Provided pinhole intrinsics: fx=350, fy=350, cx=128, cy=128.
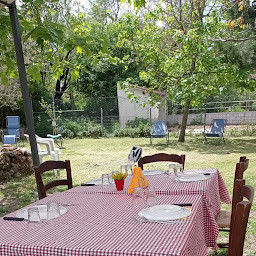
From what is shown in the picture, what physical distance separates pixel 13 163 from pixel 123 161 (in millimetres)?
2504

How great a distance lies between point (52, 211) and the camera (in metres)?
1.70

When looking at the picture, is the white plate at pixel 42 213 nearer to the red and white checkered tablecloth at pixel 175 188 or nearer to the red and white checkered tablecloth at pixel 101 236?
the red and white checkered tablecloth at pixel 101 236

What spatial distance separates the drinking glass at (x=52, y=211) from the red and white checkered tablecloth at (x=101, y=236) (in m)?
0.03

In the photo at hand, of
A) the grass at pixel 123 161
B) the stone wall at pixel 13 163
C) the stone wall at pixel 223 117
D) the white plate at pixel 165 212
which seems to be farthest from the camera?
the stone wall at pixel 223 117

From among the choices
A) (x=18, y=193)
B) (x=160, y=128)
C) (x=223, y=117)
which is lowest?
(x=18, y=193)

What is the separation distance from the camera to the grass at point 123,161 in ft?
16.7

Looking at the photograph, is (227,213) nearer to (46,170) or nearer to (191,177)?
(191,177)

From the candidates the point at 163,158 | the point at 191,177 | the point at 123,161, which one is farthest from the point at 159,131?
the point at 191,177

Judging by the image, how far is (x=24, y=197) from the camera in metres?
5.26

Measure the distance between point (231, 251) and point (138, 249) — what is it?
1.20ft

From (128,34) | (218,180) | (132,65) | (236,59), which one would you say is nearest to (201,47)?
(236,59)

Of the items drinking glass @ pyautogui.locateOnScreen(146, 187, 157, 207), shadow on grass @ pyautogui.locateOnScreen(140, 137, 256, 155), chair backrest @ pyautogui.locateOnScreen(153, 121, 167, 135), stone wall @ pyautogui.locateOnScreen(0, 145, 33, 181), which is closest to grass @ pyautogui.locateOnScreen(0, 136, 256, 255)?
shadow on grass @ pyautogui.locateOnScreen(140, 137, 256, 155)

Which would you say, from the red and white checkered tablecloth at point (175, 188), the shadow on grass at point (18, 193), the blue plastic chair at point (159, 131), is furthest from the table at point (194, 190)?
the blue plastic chair at point (159, 131)

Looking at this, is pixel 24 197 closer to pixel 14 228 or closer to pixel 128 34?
pixel 14 228
